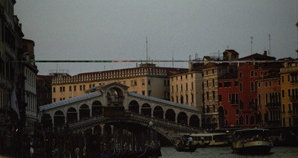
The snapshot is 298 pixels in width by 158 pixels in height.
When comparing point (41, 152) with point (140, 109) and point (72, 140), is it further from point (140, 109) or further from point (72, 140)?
point (140, 109)

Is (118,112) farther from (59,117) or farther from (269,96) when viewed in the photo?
(269,96)

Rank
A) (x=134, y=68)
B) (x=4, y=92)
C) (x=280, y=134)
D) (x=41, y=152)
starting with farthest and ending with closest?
(x=134, y=68), (x=280, y=134), (x=41, y=152), (x=4, y=92)

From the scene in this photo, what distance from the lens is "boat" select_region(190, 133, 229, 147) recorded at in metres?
23.1

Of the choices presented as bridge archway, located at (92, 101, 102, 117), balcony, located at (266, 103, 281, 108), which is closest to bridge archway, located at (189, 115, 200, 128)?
bridge archway, located at (92, 101, 102, 117)

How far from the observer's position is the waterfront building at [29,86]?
15.6 metres

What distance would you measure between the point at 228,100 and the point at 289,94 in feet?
12.0

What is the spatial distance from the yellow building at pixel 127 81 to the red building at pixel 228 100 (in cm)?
312

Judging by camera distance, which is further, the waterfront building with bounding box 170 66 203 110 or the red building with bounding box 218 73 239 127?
the waterfront building with bounding box 170 66 203 110

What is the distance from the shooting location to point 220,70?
27.5 metres

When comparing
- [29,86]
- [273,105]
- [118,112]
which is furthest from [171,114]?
[29,86]

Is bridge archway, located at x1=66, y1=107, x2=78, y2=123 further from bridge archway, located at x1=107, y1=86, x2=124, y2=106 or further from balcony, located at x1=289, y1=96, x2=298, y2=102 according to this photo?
balcony, located at x1=289, y1=96, x2=298, y2=102

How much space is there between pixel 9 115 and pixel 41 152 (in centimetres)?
140

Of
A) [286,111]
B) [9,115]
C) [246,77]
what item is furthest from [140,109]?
[9,115]

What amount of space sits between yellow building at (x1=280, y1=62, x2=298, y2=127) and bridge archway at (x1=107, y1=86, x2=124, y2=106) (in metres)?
5.44
